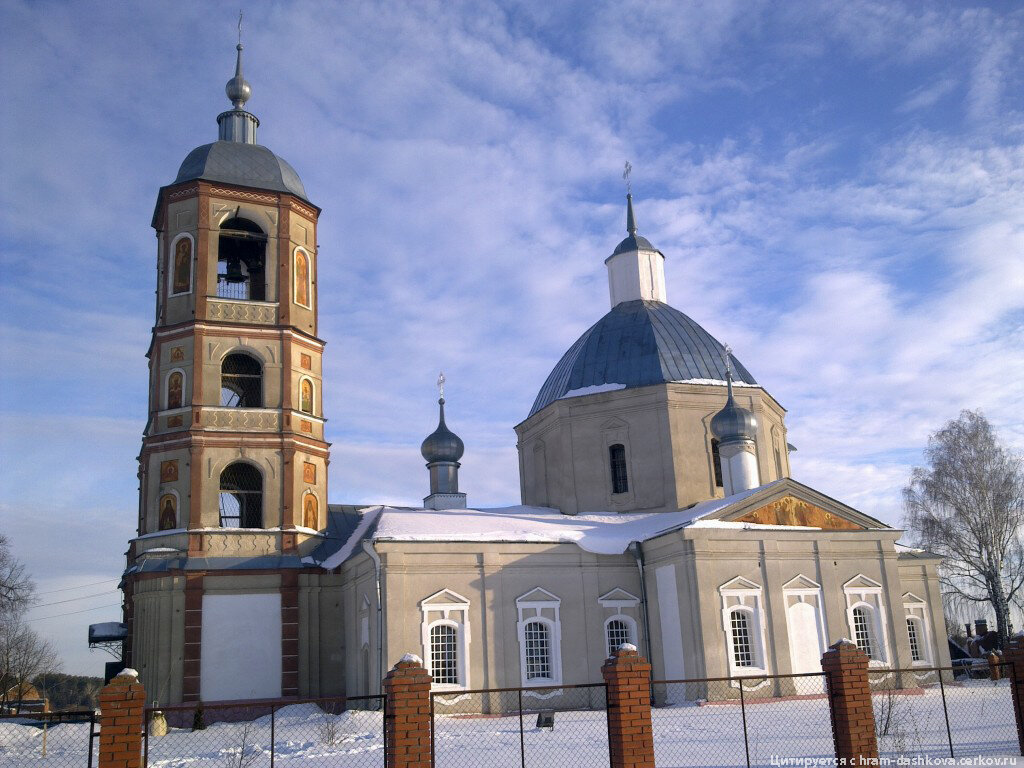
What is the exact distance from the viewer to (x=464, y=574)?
2162 centimetres

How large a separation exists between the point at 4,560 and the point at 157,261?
17.6m

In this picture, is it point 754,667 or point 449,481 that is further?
point 449,481

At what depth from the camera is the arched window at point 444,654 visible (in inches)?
826

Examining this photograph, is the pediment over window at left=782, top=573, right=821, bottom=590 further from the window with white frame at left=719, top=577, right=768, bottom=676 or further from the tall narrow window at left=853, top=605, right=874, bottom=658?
the tall narrow window at left=853, top=605, right=874, bottom=658

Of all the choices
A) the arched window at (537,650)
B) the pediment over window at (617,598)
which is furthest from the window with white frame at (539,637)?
the pediment over window at (617,598)

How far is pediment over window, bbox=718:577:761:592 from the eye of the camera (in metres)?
21.3

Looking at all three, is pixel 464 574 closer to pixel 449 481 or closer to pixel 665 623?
pixel 665 623

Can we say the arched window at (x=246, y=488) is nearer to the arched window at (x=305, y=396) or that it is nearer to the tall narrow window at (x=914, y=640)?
the arched window at (x=305, y=396)

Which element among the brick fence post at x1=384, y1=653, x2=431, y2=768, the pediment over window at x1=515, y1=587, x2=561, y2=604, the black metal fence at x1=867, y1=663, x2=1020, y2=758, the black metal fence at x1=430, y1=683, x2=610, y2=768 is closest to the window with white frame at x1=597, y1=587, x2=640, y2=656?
the pediment over window at x1=515, y1=587, x2=561, y2=604

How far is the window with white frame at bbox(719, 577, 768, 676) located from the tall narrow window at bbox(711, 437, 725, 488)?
5.02m

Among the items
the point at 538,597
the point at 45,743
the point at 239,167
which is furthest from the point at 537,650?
the point at 239,167

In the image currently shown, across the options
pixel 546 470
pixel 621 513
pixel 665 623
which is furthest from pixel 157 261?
pixel 665 623

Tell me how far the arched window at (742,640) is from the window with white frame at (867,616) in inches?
105

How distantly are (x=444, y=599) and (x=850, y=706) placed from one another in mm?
11321
